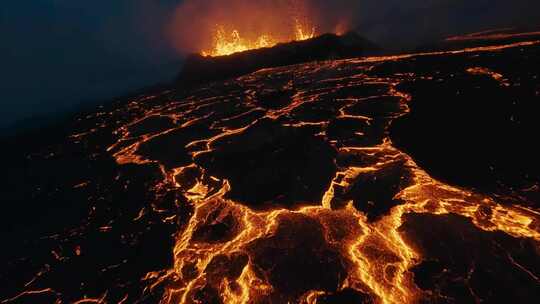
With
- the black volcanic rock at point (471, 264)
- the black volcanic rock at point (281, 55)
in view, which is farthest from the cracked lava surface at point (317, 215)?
the black volcanic rock at point (281, 55)

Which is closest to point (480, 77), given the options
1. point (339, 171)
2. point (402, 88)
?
point (402, 88)

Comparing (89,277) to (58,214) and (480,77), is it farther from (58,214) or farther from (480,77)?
(480,77)

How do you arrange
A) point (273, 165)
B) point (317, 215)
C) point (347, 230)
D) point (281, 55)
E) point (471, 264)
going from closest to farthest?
1. point (471, 264)
2. point (347, 230)
3. point (317, 215)
4. point (273, 165)
5. point (281, 55)

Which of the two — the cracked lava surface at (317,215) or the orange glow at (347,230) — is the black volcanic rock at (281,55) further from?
the orange glow at (347,230)

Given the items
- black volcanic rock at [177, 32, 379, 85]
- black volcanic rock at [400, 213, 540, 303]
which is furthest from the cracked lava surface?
black volcanic rock at [177, 32, 379, 85]

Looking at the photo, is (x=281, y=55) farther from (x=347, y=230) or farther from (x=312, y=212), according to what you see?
(x=347, y=230)

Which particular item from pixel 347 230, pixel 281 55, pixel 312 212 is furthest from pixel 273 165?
pixel 281 55

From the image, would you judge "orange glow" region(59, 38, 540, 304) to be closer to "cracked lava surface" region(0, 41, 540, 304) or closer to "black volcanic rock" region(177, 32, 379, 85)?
"cracked lava surface" region(0, 41, 540, 304)
